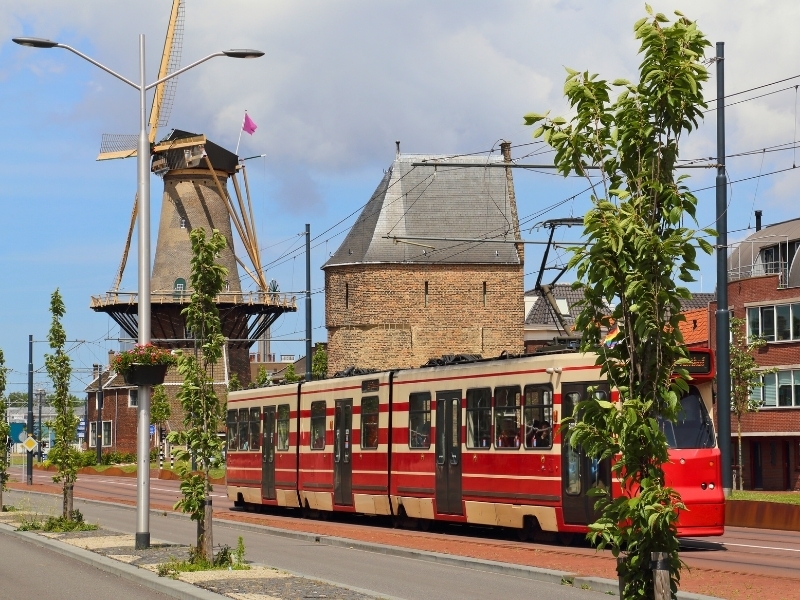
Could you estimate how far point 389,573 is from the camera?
1814cm

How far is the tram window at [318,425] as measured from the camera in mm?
30656

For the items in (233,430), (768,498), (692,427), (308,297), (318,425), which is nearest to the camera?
(692,427)

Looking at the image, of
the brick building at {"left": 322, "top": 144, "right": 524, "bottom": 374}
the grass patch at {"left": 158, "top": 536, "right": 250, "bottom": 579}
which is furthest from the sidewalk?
the brick building at {"left": 322, "top": 144, "right": 524, "bottom": 374}

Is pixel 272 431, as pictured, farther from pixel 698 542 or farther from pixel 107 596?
pixel 107 596

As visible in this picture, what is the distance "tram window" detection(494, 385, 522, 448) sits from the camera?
902 inches

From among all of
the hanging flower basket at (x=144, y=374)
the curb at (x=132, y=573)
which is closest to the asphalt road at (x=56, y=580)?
the curb at (x=132, y=573)

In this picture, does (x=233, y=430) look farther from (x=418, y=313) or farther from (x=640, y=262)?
(x=418, y=313)

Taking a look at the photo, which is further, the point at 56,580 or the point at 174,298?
the point at 174,298

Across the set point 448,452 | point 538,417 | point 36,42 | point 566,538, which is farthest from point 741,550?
point 36,42

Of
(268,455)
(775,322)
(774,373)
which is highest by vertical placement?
(775,322)

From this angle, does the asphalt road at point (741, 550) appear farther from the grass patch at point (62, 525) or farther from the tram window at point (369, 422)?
the grass patch at point (62, 525)

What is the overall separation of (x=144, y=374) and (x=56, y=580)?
4252 mm

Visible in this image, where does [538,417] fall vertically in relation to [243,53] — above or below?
below

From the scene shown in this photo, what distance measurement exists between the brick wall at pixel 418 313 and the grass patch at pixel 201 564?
5382 cm
